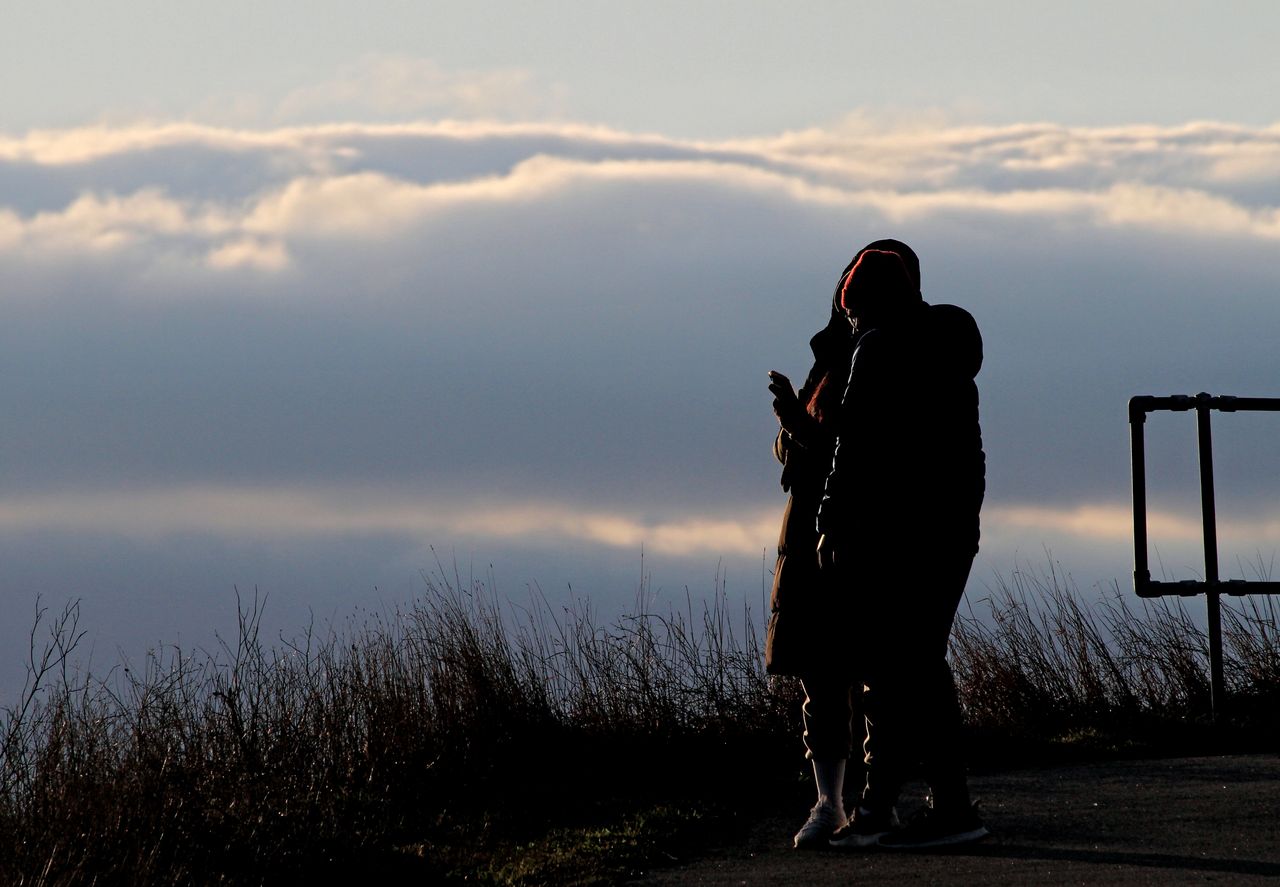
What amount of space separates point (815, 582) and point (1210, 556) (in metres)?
3.93

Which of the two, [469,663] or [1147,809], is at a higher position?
[469,663]

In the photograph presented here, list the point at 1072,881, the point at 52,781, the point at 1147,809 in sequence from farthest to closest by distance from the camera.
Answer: the point at 52,781 < the point at 1147,809 < the point at 1072,881

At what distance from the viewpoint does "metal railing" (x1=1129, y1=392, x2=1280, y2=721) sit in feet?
28.5

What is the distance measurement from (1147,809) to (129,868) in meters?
3.95

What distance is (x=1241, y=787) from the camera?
682 centimetres

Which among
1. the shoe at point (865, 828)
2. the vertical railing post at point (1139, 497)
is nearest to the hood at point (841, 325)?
the shoe at point (865, 828)

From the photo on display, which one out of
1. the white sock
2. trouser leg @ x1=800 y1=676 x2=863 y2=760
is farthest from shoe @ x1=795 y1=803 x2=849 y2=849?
trouser leg @ x1=800 y1=676 x2=863 y2=760

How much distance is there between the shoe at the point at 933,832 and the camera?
18.5 feet

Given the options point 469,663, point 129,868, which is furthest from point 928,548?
point 469,663

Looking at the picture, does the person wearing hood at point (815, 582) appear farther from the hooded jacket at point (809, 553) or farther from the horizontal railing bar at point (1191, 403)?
the horizontal railing bar at point (1191, 403)

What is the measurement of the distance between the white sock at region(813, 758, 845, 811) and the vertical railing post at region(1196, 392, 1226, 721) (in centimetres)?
353

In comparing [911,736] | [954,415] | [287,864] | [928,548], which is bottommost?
[287,864]

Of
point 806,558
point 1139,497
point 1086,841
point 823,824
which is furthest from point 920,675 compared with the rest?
point 1139,497

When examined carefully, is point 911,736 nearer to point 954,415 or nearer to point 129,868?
point 954,415
